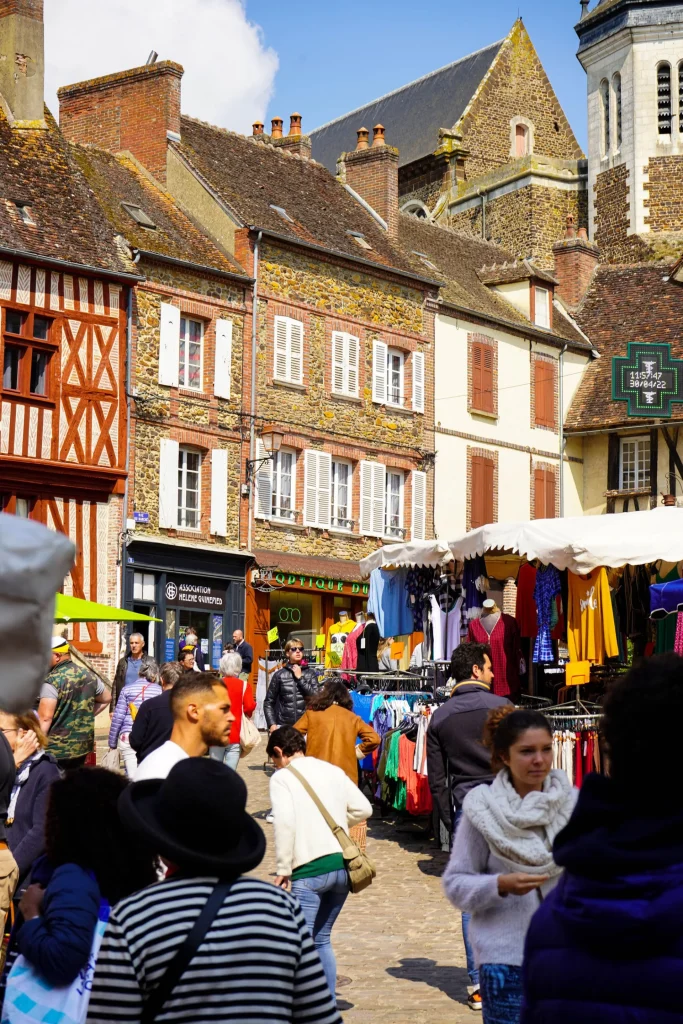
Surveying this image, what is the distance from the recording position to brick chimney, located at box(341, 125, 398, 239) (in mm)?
34344

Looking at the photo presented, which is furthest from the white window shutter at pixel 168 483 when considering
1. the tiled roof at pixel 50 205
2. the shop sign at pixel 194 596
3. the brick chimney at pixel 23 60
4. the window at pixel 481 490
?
the window at pixel 481 490

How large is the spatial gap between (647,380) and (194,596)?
445 inches

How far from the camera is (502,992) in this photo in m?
4.95

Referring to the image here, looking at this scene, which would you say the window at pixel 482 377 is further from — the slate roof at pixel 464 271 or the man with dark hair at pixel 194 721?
the man with dark hair at pixel 194 721

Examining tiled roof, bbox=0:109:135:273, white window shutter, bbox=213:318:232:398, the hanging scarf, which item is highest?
tiled roof, bbox=0:109:135:273

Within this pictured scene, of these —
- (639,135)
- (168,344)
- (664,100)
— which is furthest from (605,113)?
(168,344)

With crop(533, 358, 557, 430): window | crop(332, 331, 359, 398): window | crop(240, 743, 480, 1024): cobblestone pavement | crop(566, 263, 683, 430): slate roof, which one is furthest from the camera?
crop(566, 263, 683, 430): slate roof

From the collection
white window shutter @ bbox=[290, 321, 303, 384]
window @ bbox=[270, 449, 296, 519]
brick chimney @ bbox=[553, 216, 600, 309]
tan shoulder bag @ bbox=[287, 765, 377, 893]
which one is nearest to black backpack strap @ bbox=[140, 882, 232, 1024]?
tan shoulder bag @ bbox=[287, 765, 377, 893]

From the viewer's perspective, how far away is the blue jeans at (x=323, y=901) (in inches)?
266

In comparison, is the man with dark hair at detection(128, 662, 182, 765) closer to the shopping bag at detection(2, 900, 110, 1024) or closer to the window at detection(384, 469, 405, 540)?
the shopping bag at detection(2, 900, 110, 1024)

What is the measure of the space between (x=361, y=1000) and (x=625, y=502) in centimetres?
2731

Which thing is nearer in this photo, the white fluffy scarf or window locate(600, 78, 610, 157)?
the white fluffy scarf

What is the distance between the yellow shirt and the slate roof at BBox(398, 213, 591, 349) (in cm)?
1987

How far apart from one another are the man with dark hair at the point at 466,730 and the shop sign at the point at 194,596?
1724 cm
